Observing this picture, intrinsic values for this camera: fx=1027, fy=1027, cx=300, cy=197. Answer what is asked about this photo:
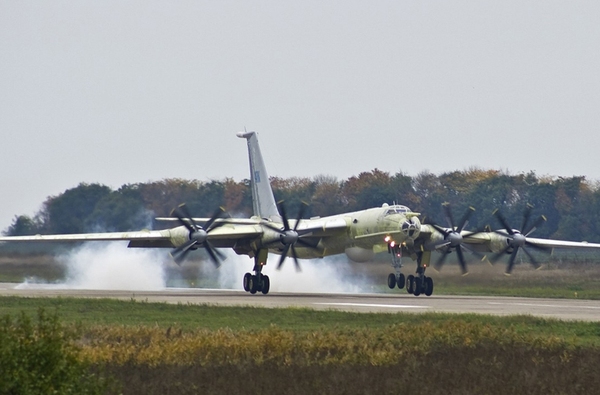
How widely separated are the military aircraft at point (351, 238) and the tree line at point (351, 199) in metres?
9.15

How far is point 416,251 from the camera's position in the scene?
3706 cm

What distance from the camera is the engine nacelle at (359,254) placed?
37719mm

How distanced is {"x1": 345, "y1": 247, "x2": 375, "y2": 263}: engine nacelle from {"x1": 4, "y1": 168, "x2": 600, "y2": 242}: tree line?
10.1m

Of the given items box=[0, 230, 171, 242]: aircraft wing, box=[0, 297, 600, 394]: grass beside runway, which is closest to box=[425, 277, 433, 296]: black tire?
box=[0, 230, 171, 242]: aircraft wing

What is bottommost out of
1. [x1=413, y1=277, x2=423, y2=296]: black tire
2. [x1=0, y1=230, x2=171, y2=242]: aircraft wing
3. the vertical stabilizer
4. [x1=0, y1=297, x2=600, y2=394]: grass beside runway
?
[x1=0, y1=297, x2=600, y2=394]: grass beside runway

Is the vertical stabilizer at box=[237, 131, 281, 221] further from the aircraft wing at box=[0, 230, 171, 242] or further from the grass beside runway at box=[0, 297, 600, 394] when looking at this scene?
the grass beside runway at box=[0, 297, 600, 394]

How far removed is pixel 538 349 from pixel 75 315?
39.3ft

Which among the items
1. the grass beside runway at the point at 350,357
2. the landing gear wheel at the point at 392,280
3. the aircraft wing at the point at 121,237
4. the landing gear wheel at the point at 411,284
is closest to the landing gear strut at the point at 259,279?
the aircraft wing at the point at 121,237

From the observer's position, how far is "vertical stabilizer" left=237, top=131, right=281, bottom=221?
1641 inches

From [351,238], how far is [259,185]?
6.39m

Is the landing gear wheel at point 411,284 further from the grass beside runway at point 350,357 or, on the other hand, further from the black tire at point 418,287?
the grass beside runway at point 350,357

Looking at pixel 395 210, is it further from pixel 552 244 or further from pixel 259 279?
pixel 552 244

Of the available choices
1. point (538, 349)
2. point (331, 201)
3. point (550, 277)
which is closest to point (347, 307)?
point (538, 349)

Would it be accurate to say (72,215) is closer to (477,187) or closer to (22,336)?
(477,187)
